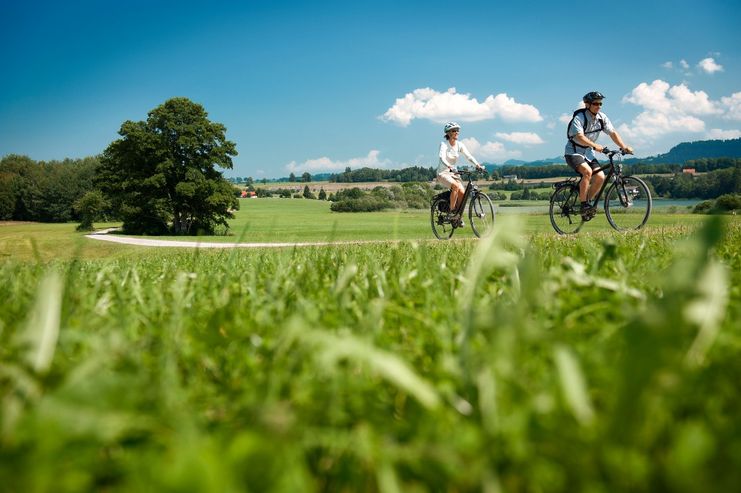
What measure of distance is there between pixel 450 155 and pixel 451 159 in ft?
0.37

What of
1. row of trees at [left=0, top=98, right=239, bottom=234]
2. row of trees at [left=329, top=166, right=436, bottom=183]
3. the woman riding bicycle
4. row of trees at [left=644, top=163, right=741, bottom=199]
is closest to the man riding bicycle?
the woman riding bicycle

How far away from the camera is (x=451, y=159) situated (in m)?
13.1

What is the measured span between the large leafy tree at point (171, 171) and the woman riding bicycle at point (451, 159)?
142 feet

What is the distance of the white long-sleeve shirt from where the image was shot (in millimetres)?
12938

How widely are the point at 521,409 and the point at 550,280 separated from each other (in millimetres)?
915

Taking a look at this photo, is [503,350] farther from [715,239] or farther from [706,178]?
[706,178]

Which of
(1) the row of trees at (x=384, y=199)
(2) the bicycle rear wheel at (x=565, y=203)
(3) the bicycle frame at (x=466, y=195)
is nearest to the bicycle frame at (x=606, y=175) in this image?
(2) the bicycle rear wheel at (x=565, y=203)

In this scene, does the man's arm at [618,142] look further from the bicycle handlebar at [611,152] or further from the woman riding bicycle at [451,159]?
the woman riding bicycle at [451,159]

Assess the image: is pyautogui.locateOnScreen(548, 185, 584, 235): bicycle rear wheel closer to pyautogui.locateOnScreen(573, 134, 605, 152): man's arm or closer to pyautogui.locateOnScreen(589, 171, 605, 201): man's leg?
pyautogui.locateOnScreen(589, 171, 605, 201): man's leg

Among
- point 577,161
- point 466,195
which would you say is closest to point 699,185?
point 466,195

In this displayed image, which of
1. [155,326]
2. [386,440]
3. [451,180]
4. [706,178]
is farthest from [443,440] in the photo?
[706,178]

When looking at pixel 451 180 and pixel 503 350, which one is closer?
pixel 503 350

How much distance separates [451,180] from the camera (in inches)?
517

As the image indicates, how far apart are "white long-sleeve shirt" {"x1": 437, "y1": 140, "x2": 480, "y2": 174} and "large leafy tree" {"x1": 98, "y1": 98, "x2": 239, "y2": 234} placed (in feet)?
143
